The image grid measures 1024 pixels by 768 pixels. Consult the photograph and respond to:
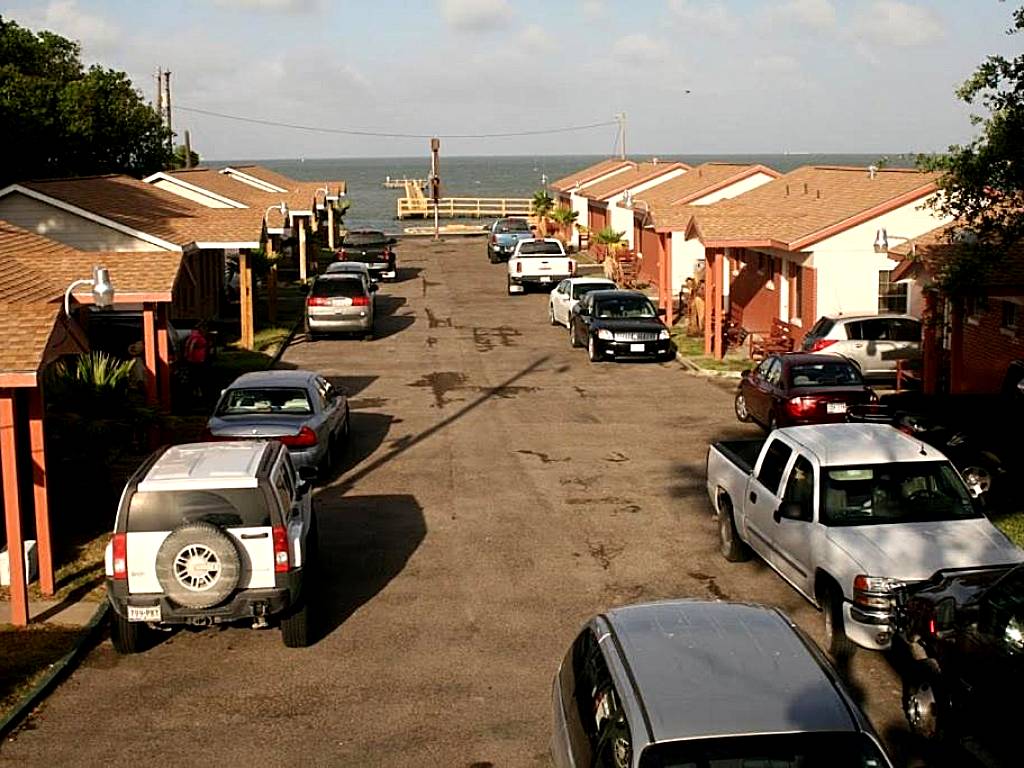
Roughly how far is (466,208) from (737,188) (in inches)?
2525

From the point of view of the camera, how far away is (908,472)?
12383 millimetres

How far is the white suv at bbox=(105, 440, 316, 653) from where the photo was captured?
11133 millimetres

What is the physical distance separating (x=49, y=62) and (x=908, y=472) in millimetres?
54334

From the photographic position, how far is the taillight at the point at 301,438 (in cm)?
1803

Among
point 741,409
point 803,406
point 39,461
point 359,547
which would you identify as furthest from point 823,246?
point 39,461

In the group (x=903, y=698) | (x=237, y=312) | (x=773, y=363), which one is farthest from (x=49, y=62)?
(x=903, y=698)

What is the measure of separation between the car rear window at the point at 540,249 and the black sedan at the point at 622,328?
15308mm

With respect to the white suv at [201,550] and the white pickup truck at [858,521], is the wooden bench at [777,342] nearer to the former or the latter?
the white pickup truck at [858,521]

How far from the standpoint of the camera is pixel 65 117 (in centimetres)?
5412

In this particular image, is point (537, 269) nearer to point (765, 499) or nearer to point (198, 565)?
point (765, 499)

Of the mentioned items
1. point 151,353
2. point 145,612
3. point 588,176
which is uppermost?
point 588,176

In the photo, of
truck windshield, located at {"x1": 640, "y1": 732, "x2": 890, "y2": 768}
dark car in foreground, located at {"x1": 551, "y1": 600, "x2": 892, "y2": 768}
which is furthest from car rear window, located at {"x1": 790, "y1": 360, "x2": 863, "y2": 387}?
truck windshield, located at {"x1": 640, "y1": 732, "x2": 890, "y2": 768}

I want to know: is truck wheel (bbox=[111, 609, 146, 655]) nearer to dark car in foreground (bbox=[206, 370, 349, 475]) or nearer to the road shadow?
the road shadow

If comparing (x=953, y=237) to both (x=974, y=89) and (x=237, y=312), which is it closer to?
(x=974, y=89)
